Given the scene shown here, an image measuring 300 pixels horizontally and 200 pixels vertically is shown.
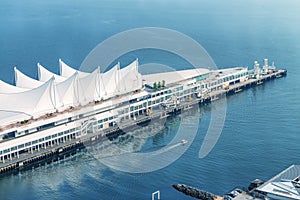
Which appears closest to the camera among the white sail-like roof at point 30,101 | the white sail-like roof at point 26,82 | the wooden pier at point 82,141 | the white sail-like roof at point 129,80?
the wooden pier at point 82,141

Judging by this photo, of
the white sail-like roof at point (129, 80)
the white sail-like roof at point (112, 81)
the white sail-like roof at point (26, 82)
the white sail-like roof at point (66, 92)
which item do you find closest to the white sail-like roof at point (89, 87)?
the white sail-like roof at point (66, 92)

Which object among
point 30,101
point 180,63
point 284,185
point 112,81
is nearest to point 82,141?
point 30,101

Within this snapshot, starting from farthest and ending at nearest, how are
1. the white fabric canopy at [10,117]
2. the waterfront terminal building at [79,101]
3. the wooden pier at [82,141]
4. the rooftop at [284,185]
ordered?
the white fabric canopy at [10,117] < the waterfront terminal building at [79,101] < the wooden pier at [82,141] < the rooftop at [284,185]

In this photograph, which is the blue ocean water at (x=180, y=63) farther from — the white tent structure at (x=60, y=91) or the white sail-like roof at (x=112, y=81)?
the white sail-like roof at (x=112, y=81)

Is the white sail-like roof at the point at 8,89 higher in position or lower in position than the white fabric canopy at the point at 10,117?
higher

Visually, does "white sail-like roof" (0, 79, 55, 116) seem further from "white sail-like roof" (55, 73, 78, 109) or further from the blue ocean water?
the blue ocean water

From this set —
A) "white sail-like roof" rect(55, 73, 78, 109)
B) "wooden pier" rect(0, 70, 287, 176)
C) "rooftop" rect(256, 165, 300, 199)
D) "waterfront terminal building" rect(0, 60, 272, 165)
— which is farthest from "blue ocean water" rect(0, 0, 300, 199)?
"white sail-like roof" rect(55, 73, 78, 109)
